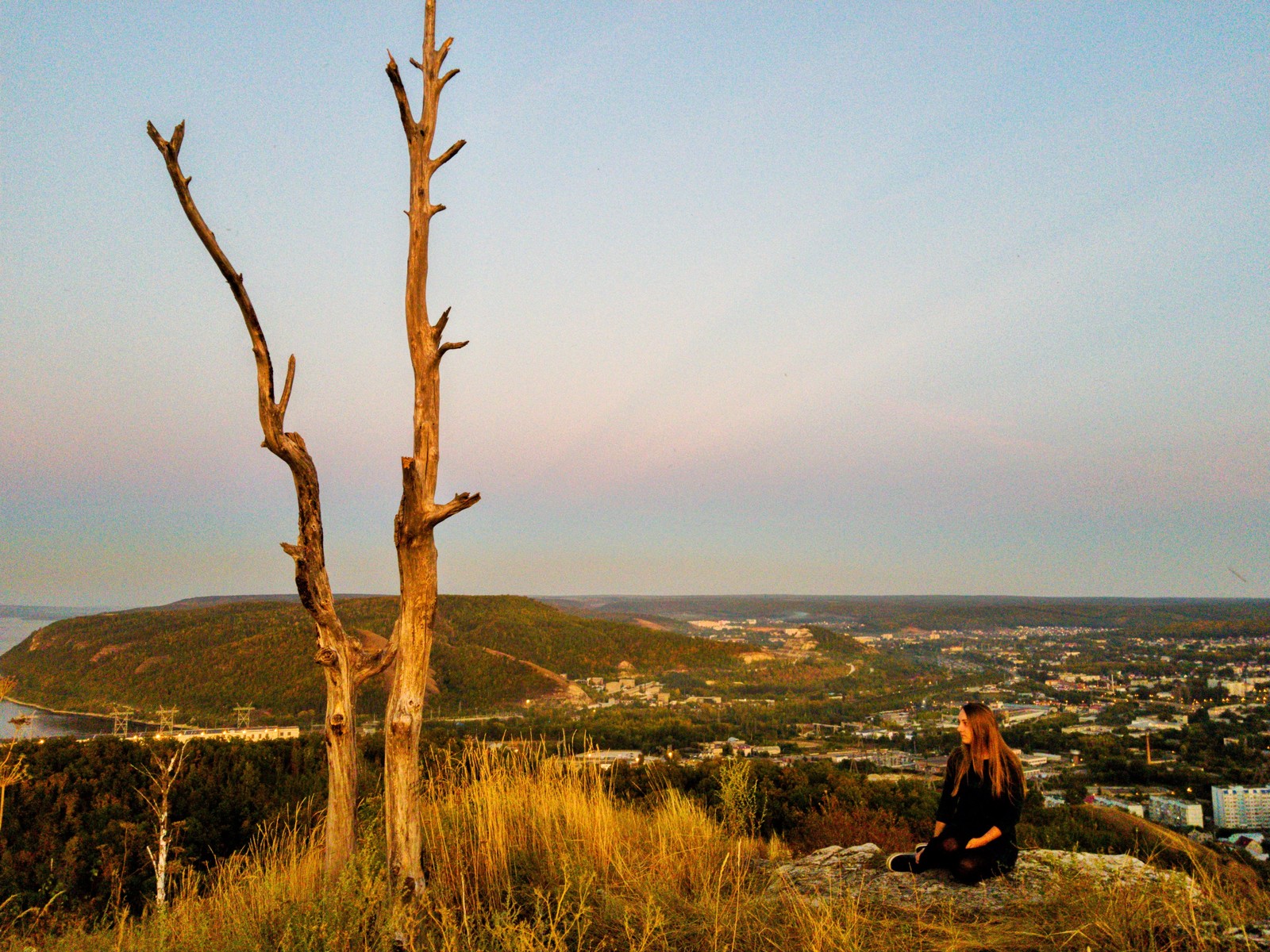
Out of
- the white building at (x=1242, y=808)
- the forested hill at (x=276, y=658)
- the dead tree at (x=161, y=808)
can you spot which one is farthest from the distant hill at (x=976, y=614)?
the dead tree at (x=161, y=808)

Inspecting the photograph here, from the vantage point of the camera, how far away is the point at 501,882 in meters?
4.42

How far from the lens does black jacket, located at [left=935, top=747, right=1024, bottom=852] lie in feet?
13.8

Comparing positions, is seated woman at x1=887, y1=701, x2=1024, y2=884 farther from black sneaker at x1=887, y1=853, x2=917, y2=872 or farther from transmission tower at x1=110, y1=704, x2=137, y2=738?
transmission tower at x1=110, y1=704, x2=137, y2=738

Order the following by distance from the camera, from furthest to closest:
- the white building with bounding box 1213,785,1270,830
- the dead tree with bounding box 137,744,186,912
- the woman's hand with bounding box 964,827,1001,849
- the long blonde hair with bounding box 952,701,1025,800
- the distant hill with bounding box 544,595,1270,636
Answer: the distant hill with bounding box 544,595,1270,636
the white building with bounding box 1213,785,1270,830
the dead tree with bounding box 137,744,186,912
the long blonde hair with bounding box 952,701,1025,800
the woman's hand with bounding box 964,827,1001,849

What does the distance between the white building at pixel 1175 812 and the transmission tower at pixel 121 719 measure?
1756 cm

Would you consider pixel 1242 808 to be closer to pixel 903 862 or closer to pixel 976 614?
pixel 903 862

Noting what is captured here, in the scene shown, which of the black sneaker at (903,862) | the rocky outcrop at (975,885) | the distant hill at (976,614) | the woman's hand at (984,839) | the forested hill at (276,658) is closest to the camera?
the rocky outcrop at (975,885)

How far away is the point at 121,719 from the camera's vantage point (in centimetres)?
2089

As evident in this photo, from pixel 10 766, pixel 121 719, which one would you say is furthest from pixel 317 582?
pixel 121 719

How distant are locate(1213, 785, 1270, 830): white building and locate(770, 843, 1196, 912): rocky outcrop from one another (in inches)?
343

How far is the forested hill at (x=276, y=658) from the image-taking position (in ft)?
90.7

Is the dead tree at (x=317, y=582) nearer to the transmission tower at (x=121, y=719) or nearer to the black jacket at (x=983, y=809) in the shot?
the black jacket at (x=983, y=809)

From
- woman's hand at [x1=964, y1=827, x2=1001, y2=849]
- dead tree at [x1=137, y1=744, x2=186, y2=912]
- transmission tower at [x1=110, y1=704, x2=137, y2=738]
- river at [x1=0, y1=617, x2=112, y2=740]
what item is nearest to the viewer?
woman's hand at [x1=964, y1=827, x2=1001, y2=849]

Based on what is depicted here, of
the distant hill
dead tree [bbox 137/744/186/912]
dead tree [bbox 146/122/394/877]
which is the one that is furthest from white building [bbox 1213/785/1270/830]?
the distant hill
